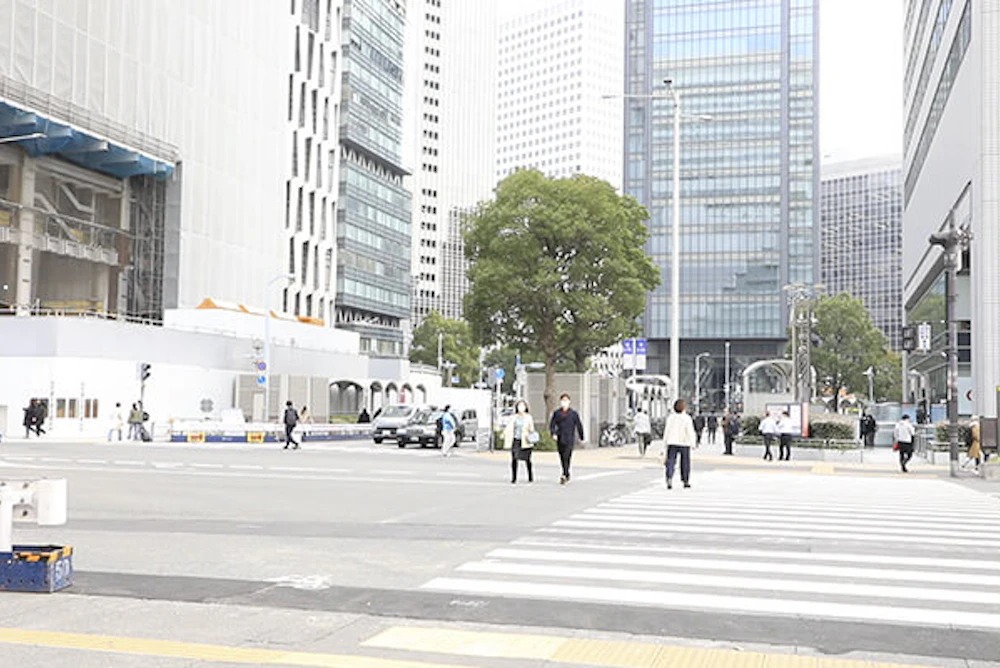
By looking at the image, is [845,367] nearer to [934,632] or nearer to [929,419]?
[929,419]

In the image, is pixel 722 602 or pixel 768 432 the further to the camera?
pixel 768 432

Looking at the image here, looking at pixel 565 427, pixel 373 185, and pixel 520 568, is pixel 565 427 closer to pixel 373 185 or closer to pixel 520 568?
pixel 520 568

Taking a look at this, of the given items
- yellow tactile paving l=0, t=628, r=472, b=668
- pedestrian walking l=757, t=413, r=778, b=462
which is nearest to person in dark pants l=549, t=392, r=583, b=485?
yellow tactile paving l=0, t=628, r=472, b=668

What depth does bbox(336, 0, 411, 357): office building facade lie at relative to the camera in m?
101

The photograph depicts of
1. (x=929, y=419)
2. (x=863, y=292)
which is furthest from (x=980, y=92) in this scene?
(x=863, y=292)

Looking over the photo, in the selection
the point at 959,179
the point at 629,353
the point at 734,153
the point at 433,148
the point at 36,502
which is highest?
the point at 433,148

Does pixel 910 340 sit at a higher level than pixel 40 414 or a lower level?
higher

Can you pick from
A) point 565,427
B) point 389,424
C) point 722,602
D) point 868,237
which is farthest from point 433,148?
point 722,602

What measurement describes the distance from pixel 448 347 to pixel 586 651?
362 feet

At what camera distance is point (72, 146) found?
182 feet

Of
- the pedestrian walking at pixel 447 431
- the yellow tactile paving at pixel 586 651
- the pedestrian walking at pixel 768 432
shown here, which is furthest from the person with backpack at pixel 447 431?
the yellow tactile paving at pixel 586 651

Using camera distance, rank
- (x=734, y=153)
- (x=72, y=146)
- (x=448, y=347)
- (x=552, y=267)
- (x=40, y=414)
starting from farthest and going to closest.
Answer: (x=734, y=153) → (x=448, y=347) → (x=72, y=146) → (x=40, y=414) → (x=552, y=267)

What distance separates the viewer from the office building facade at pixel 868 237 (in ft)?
507

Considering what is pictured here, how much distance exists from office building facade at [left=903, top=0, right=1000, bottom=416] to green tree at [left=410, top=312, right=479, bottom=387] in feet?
177
